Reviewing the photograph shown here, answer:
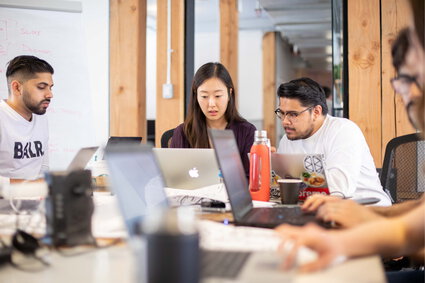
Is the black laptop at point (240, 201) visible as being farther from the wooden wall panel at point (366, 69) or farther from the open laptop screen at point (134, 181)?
the wooden wall panel at point (366, 69)

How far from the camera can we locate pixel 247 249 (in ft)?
3.28

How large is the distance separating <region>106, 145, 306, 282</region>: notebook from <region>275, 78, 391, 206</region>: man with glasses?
1.10 meters

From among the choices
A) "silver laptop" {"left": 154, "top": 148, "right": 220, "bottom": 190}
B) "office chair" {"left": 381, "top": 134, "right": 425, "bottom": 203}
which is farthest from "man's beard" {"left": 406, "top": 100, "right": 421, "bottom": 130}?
"office chair" {"left": 381, "top": 134, "right": 425, "bottom": 203}

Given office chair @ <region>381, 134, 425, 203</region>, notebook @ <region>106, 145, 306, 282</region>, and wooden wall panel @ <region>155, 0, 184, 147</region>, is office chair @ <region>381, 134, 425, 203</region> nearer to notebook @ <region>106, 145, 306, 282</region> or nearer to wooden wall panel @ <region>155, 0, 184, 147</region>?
notebook @ <region>106, 145, 306, 282</region>

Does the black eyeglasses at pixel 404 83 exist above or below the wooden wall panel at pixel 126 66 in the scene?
below

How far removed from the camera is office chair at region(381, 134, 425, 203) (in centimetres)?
212

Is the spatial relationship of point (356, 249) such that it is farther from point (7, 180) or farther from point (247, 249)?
point (7, 180)

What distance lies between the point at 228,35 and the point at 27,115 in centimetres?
319

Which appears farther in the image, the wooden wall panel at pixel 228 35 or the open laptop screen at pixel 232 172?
the wooden wall panel at pixel 228 35

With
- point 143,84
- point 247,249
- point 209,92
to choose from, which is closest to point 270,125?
point 143,84

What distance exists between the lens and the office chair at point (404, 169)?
2.12m

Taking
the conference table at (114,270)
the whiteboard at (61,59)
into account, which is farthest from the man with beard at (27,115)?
the conference table at (114,270)

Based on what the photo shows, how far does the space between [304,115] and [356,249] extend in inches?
61.9

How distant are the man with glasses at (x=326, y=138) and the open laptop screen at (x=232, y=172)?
632 millimetres
